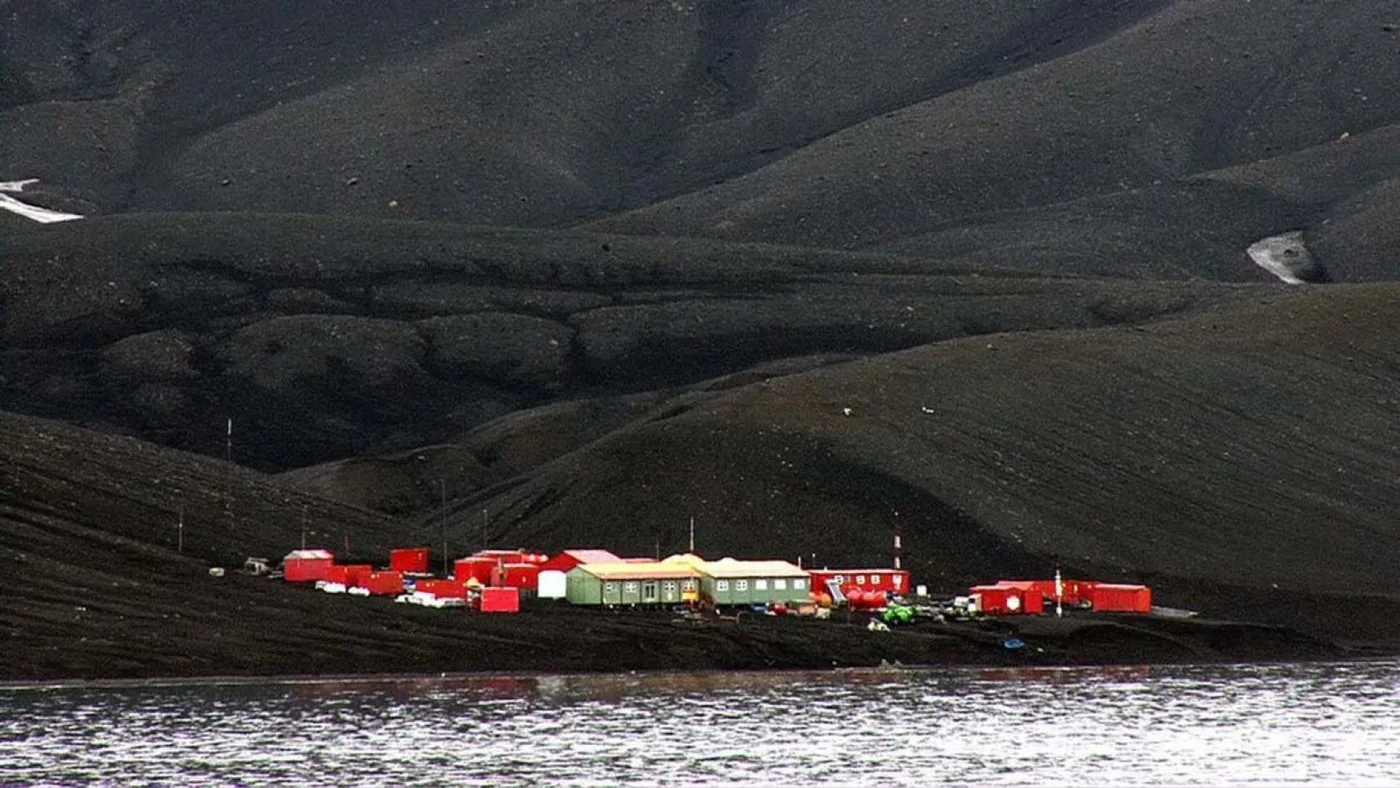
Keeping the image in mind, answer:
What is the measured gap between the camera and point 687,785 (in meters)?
58.8

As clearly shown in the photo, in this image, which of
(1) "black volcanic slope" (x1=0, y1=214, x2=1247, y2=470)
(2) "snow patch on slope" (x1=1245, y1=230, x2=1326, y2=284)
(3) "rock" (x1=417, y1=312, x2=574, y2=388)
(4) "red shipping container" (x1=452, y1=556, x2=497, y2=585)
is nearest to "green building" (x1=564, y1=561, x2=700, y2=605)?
(4) "red shipping container" (x1=452, y1=556, x2=497, y2=585)

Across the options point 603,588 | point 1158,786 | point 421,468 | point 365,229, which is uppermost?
point 365,229

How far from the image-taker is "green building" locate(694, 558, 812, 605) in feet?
291

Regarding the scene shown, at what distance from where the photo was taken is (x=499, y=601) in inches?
3317

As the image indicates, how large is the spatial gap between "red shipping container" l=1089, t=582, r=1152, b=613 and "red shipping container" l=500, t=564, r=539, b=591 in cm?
2018

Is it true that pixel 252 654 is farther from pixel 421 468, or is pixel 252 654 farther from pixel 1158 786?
pixel 421 468

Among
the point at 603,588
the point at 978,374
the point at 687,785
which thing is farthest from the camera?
the point at 978,374

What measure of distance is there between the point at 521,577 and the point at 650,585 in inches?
176

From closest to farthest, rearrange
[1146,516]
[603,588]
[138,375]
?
[603,588]
[1146,516]
[138,375]

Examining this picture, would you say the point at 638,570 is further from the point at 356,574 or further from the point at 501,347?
the point at 501,347

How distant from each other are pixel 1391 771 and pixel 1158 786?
20.9ft

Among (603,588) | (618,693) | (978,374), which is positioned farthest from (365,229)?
(618,693)

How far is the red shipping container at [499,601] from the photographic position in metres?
84.1

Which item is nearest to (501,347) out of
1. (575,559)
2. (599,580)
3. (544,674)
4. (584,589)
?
(575,559)
